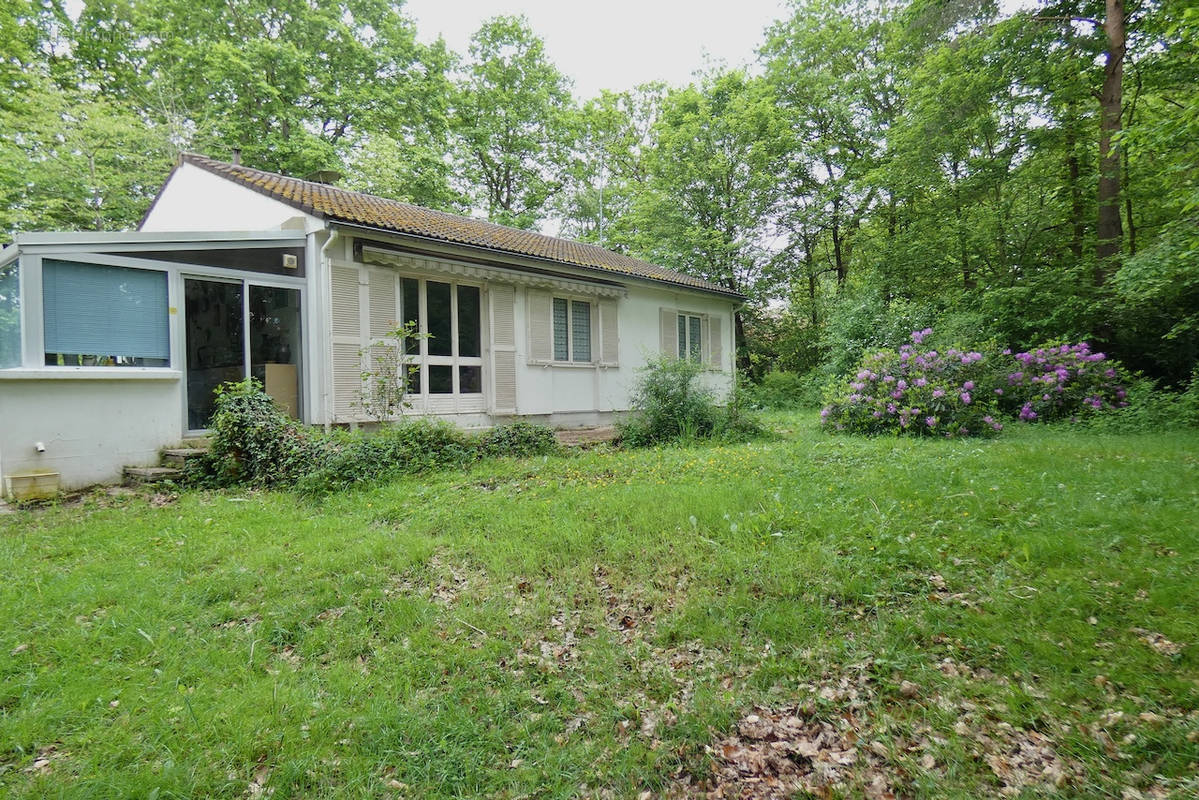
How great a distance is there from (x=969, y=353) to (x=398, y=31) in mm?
22729

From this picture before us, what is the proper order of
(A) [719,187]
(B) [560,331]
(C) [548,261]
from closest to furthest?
(C) [548,261] < (B) [560,331] < (A) [719,187]

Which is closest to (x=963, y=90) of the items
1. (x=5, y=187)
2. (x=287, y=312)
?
(x=287, y=312)

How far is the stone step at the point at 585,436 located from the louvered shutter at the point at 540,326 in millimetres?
1515

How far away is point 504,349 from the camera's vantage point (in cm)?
991

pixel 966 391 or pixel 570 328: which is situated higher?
pixel 570 328

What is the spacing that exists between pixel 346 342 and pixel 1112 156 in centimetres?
1386

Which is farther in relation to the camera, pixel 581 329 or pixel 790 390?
pixel 790 390

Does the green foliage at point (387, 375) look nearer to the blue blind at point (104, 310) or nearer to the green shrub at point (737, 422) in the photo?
the blue blind at point (104, 310)

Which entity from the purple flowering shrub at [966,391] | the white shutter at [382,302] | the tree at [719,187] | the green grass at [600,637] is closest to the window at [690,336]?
the purple flowering shrub at [966,391]

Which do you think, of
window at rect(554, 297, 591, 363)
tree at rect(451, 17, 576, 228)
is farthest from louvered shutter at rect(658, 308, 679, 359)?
tree at rect(451, 17, 576, 228)

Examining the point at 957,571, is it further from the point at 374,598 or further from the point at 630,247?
the point at 630,247

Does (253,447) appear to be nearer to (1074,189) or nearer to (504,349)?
(504,349)

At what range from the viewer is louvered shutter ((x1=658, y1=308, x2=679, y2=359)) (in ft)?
43.4

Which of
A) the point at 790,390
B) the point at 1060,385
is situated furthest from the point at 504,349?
the point at 790,390
